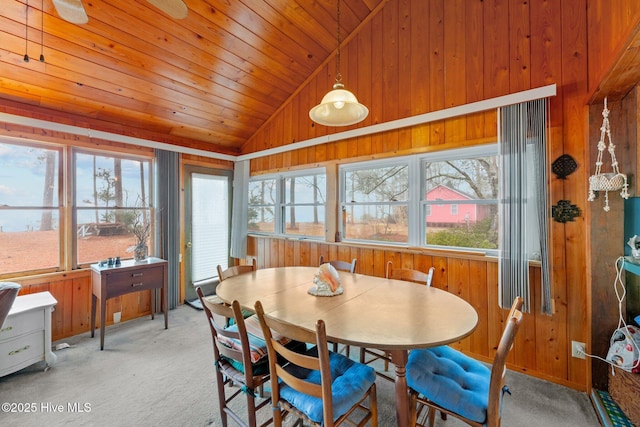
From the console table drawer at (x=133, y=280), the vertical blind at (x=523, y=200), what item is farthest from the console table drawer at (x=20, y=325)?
the vertical blind at (x=523, y=200)

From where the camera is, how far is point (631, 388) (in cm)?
164

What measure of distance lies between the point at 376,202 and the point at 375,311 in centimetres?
174

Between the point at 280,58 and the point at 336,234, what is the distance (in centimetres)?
227

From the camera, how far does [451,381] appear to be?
4.43ft

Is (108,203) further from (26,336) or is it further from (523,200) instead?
(523,200)

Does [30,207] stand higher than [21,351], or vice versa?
[30,207]

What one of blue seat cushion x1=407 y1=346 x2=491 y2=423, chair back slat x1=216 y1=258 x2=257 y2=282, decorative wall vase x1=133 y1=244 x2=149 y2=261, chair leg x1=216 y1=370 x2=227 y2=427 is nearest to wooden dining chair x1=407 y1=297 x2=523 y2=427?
blue seat cushion x1=407 y1=346 x2=491 y2=423

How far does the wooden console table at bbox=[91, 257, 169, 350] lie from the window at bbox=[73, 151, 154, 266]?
35cm

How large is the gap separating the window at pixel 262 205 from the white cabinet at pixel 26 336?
2558 mm

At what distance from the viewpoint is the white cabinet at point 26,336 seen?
7.02 feet

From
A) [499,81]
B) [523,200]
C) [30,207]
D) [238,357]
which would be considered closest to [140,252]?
[30,207]

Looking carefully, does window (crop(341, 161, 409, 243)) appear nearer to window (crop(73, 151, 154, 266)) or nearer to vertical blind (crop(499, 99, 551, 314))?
vertical blind (crop(499, 99, 551, 314))

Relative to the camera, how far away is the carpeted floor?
178cm

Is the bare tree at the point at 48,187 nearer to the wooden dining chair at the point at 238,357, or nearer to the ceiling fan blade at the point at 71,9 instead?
the ceiling fan blade at the point at 71,9
